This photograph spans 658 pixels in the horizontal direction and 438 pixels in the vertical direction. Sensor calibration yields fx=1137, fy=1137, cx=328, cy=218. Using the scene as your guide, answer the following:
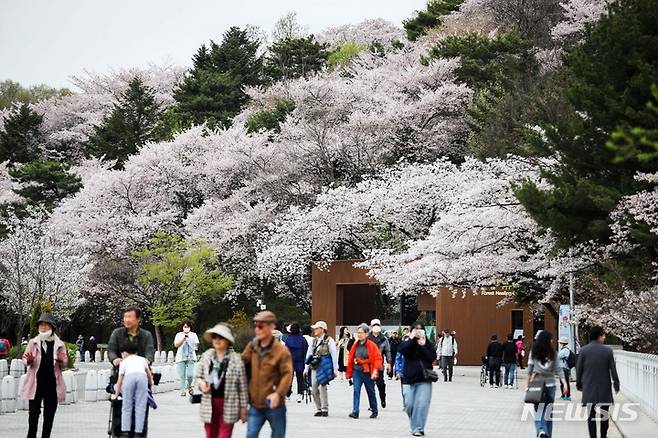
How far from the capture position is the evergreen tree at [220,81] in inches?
2847

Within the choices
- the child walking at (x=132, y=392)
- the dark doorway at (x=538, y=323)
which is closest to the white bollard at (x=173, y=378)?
the child walking at (x=132, y=392)

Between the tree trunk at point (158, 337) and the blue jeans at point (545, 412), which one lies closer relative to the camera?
the blue jeans at point (545, 412)

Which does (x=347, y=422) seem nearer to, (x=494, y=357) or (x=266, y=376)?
(x=266, y=376)

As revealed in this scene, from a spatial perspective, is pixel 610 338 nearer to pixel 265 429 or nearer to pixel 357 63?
pixel 265 429

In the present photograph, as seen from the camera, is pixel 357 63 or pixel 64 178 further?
pixel 357 63

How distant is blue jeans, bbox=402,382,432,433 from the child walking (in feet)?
17.5

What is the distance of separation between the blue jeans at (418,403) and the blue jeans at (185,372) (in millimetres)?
10287

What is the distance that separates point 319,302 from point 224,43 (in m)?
28.9

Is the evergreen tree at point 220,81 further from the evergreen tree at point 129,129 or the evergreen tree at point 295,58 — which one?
the evergreen tree at point 129,129

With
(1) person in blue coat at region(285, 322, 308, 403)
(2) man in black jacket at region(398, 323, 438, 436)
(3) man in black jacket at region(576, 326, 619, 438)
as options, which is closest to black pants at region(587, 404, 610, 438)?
(3) man in black jacket at region(576, 326, 619, 438)

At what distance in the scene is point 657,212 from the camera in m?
29.2

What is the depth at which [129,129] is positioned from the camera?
69250mm

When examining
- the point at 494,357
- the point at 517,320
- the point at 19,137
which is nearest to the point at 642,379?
the point at 494,357

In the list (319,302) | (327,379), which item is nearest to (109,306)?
(319,302)
